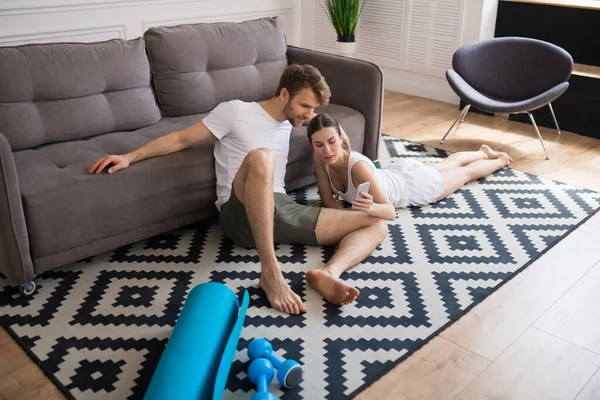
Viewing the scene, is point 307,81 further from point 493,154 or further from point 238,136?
point 493,154

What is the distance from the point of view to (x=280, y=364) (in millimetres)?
1891

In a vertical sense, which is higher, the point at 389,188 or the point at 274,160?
the point at 274,160

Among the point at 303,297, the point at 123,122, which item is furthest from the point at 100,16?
the point at 303,297

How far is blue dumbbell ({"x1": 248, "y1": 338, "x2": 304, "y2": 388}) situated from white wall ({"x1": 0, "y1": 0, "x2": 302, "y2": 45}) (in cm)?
283

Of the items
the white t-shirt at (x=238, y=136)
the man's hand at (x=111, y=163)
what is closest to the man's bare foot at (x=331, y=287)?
the white t-shirt at (x=238, y=136)

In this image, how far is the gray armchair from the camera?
13.3 ft

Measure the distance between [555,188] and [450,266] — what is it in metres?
1.22

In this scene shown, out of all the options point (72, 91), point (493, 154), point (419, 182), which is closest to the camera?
point (72, 91)

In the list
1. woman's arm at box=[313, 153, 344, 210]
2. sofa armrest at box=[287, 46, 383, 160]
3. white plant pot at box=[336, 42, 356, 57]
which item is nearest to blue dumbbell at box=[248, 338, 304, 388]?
woman's arm at box=[313, 153, 344, 210]

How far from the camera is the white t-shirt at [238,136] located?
266 cm

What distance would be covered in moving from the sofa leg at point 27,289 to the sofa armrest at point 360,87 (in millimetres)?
1932

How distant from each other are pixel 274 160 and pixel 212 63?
1.14 metres

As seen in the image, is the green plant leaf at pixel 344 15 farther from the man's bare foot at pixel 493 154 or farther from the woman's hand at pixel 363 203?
the woman's hand at pixel 363 203

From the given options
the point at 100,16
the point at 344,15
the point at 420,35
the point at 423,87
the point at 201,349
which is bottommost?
the point at 423,87
